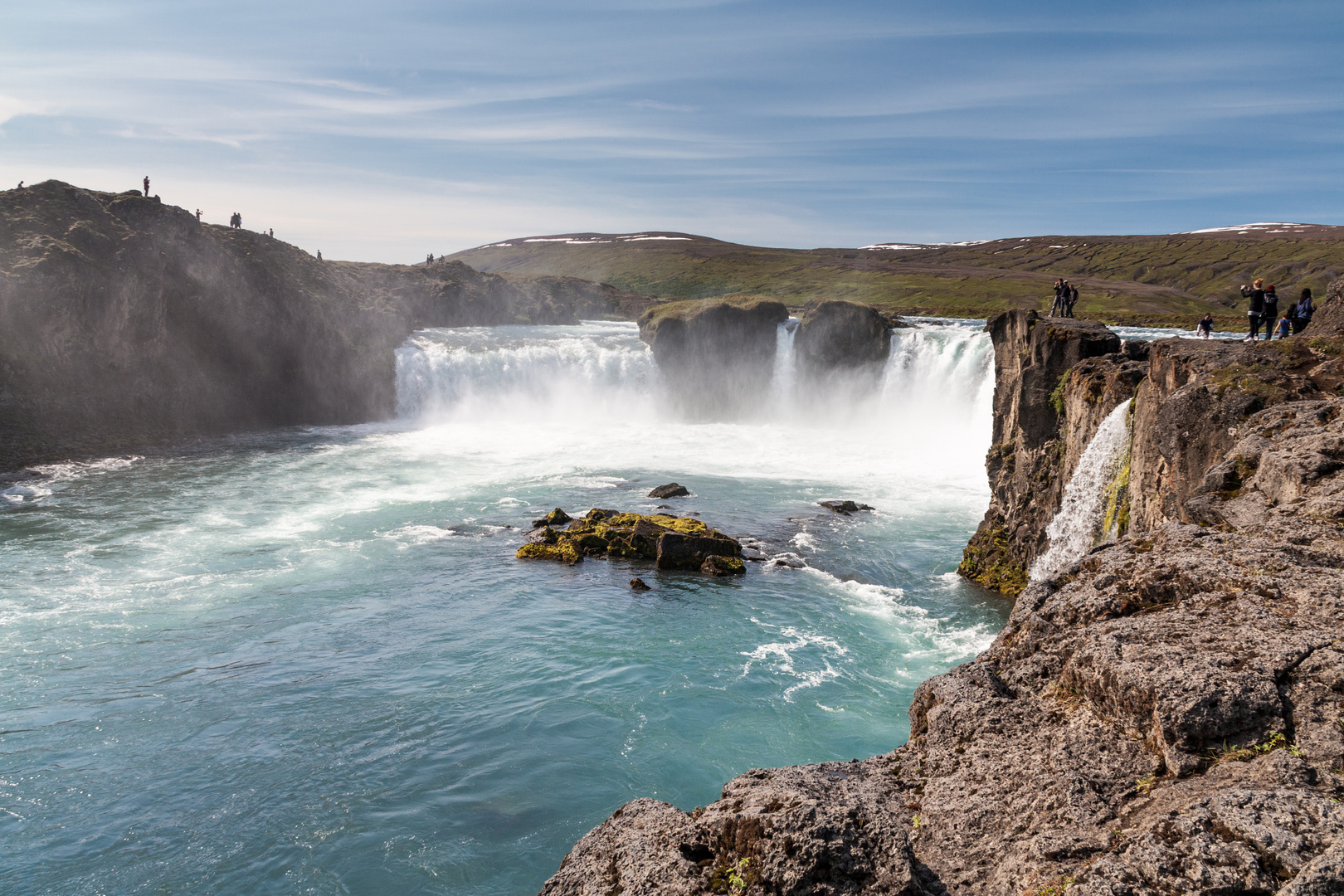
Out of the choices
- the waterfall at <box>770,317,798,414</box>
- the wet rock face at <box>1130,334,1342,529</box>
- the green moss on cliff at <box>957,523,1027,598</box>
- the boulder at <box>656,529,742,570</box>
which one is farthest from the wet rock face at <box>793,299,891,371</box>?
the wet rock face at <box>1130,334,1342,529</box>

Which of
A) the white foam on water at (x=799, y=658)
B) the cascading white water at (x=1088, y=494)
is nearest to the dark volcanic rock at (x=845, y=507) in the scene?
the cascading white water at (x=1088, y=494)

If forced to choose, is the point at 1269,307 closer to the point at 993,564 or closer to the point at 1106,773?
the point at 993,564

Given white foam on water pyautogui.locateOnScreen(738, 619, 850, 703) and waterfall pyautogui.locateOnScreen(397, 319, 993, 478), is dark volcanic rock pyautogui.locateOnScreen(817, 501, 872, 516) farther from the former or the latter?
waterfall pyautogui.locateOnScreen(397, 319, 993, 478)

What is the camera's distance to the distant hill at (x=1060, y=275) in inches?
4382

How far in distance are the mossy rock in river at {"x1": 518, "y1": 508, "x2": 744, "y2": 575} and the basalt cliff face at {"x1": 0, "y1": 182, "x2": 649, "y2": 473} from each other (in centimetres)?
3019

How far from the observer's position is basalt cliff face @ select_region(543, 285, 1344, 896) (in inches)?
166

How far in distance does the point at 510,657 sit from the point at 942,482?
27.5m

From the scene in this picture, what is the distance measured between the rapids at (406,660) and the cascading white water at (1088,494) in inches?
120

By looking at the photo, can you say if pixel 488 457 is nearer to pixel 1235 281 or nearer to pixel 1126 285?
pixel 1126 285

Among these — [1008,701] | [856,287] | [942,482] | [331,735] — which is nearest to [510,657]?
[331,735]

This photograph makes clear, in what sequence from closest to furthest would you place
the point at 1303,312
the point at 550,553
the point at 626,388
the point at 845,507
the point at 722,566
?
1. the point at 1303,312
2. the point at 722,566
3. the point at 550,553
4. the point at 845,507
5. the point at 626,388

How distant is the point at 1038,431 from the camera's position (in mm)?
24375

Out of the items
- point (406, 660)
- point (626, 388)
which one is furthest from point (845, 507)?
point (626, 388)

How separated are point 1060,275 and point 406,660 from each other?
165 meters
